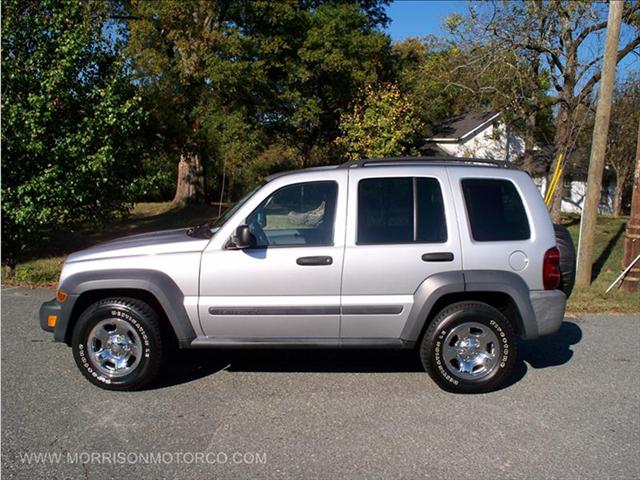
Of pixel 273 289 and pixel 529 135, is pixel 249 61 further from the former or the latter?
pixel 273 289

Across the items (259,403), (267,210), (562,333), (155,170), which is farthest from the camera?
(155,170)

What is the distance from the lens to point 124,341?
482cm

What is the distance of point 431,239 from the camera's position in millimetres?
4824

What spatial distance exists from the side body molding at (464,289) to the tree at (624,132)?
65.2 ft

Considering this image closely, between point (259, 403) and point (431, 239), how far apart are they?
6.42ft

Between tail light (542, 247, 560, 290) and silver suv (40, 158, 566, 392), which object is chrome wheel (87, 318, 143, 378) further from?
tail light (542, 247, 560, 290)

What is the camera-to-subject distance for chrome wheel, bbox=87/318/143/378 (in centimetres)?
479

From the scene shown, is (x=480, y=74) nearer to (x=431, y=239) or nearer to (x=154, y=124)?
(x=154, y=124)

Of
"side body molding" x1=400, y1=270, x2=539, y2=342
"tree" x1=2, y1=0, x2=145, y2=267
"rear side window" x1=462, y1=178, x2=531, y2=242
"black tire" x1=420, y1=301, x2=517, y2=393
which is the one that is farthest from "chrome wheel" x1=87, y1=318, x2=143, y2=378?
"tree" x1=2, y1=0, x2=145, y2=267

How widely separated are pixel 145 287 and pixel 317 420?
68.4 inches

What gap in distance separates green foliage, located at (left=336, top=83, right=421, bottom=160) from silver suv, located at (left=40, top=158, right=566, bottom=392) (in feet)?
32.7

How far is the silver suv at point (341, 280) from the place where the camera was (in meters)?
4.70

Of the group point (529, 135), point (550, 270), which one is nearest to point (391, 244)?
point (550, 270)

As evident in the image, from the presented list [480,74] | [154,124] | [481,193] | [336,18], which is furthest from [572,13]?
[481,193]
